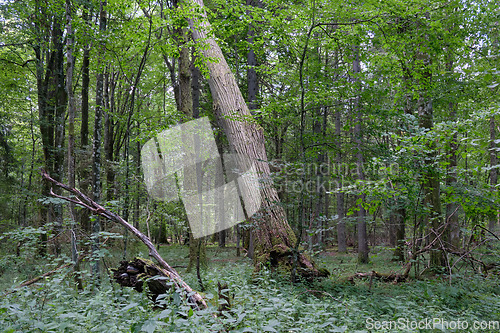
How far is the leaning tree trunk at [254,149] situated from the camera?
577 cm

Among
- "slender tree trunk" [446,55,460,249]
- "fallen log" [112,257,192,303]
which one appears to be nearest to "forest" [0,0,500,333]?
"fallen log" [112,257,192,303]

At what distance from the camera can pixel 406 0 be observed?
19.5 ft

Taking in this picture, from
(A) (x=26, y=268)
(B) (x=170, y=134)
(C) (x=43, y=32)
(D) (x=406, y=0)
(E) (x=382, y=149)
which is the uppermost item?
(C) (x=43, y=32)

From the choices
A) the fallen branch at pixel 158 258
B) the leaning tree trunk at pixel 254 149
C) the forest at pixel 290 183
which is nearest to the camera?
the forest at pixel 290 183

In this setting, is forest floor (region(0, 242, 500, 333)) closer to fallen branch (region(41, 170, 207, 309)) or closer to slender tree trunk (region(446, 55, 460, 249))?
fallen branch (region(41, 170, 207, 309))

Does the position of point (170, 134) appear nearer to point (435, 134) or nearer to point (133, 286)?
point (133, 286)

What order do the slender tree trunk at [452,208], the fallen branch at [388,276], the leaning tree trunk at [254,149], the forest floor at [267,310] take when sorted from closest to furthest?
the forest floor at [267,310]
the slender tree trunk at [452,208]
the leaning tree trunk at [254,149]
the fallen branch at [388,276]

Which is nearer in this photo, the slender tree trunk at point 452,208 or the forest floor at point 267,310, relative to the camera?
the forest floor at point 267,310

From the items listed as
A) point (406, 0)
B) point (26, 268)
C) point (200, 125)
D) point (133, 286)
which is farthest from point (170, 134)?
point (406, 0)

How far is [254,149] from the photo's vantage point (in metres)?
6.86

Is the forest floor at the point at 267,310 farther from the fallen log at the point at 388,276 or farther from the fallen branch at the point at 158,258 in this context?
the fallen log at the point at 388,276

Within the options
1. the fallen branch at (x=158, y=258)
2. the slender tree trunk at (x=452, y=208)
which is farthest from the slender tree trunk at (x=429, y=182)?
the fallen branch at (x=158, y=258)

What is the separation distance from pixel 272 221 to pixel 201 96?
383 inches

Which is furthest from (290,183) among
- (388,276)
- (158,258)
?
(388,276)
